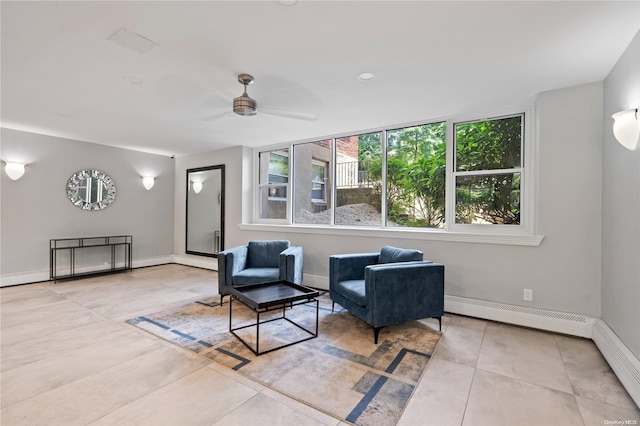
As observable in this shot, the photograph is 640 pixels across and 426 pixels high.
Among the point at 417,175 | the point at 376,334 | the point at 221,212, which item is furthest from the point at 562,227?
the point at 221,212

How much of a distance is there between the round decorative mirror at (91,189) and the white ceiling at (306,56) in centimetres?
164

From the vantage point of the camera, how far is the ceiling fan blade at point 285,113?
3.66 m

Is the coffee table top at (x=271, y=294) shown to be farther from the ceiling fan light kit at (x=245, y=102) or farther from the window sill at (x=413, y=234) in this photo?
the ceiling fan light kit at (x=245, y=102)

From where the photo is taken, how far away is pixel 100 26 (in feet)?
6.75

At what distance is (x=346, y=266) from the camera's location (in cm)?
356

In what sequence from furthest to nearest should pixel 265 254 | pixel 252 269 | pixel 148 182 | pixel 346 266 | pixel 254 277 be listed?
pixel 148 182
pixel 265 254
pixel 252 269
pixel 254 277
pixel 346 266

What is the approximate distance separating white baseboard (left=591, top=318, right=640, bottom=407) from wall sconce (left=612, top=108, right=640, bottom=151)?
149cm

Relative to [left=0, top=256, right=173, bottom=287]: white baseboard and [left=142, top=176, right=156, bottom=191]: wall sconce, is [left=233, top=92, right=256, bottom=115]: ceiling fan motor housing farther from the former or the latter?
[left=0, top=256, right=173, bottom=287]: white baseboard

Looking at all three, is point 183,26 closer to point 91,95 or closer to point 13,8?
point 13,8

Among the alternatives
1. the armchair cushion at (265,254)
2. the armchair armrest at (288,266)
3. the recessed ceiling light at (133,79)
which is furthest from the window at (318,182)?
the recessed ceiling light at (133,79)

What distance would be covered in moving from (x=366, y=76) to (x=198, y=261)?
17.2 feet

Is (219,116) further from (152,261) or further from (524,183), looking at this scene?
(152,261)

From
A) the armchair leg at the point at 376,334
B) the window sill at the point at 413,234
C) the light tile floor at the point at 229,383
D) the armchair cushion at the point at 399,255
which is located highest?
the window sill at the point at 413,234

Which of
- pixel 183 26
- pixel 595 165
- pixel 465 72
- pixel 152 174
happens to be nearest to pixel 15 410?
pixel 183 26
